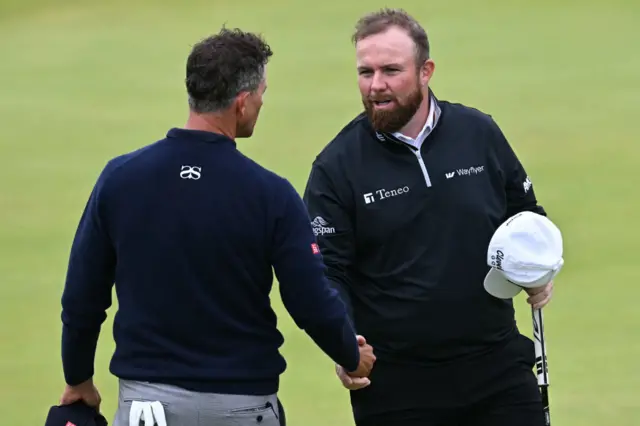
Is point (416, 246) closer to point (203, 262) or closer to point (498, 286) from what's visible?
point (498, 286)

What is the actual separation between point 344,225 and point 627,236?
5.12 metres

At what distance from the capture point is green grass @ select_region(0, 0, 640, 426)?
6918 millimetres

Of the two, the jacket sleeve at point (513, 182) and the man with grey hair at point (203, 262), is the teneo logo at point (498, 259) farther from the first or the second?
the man with grey hair at point (203, 262)

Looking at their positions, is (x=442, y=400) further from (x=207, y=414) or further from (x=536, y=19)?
(x=536, y=19)

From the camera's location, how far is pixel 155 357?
340 centimetres

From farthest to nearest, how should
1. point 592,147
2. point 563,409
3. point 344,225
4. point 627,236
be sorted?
point 592,147 < point 627,236 < point 563,409 < point 344,225

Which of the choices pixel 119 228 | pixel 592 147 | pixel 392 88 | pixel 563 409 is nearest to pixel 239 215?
pixel 119 228

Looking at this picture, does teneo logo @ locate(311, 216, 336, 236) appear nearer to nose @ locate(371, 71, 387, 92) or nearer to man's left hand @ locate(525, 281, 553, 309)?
nose @ locate(371, 71, 387, 92)

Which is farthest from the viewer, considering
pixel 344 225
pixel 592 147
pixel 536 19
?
pixel 536 19

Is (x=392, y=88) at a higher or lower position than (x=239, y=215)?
higher

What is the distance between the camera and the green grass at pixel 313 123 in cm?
692

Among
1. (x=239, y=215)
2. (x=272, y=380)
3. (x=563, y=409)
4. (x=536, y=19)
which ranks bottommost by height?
(x=563, y=409)

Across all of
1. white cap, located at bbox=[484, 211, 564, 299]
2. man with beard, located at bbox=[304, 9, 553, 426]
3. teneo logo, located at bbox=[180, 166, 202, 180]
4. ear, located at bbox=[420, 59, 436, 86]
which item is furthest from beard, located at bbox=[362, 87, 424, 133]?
teneo logo, located at bbox=[180, 166, 202, 180]

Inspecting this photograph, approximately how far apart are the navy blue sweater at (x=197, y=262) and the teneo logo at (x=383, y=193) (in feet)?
2.09
